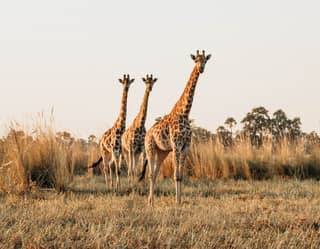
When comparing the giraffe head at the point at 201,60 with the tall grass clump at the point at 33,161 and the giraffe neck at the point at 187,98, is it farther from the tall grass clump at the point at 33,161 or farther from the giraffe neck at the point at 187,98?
the tall grass clump at the point at 33,161

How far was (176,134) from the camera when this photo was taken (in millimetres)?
8484

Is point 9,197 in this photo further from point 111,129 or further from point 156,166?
point 111,129

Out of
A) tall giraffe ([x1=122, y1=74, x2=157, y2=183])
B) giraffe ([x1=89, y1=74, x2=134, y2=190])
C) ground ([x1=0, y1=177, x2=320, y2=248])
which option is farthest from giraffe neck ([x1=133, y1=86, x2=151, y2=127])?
ground ([x1=0, y1=177, x2=320, y2=248])

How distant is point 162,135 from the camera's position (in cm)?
869

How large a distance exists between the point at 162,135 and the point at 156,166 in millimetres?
672

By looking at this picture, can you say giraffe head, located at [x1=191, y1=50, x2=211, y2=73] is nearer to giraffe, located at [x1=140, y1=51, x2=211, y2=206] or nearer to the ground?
giraffe, located at [x1=140, y1=51, x2=211, y2=206]

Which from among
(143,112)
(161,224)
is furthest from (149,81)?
(161,224)

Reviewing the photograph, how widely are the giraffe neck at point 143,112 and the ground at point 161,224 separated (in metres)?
3.49

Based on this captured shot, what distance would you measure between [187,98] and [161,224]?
3.38 meters

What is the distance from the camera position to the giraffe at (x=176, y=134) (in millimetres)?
8500

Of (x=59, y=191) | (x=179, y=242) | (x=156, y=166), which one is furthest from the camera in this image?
(x=59, y=191)

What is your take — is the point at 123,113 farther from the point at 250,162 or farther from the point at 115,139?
the point at 250,162

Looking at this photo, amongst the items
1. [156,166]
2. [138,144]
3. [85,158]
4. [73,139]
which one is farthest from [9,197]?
[85,158]

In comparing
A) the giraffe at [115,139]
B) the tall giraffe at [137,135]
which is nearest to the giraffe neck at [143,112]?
the tall giraffe at [137,135]
